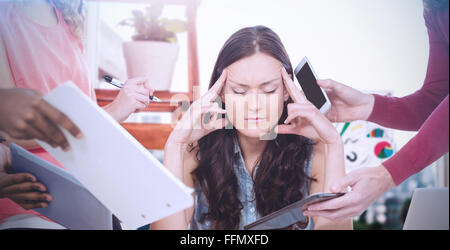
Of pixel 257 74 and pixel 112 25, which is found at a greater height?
pixel 112 25

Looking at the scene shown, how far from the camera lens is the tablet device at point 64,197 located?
0.86 metres

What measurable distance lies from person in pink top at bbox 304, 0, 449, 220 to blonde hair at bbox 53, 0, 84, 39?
663 mm

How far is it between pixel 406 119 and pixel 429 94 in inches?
3.3

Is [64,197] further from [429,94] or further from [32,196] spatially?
[429,94]

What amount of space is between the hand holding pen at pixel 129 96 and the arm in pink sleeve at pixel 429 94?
2.02 feet

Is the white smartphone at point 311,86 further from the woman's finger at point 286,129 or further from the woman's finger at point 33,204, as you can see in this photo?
the woman's finger at point 33,204

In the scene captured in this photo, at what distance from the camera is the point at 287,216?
85 cm

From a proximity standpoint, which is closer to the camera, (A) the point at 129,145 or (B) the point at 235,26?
(A) the point at 129,145

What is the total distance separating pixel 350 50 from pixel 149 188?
0.62 meters

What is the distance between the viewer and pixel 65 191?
89cm

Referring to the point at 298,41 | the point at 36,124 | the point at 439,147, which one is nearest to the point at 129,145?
the point at 36,124

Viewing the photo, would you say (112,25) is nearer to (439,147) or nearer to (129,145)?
(129,145)
